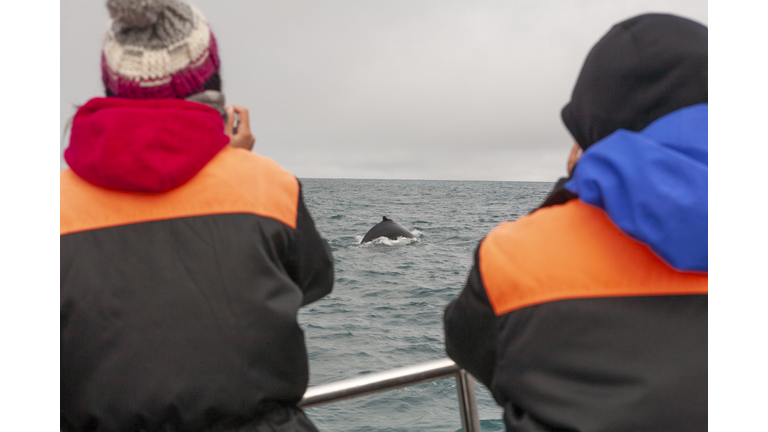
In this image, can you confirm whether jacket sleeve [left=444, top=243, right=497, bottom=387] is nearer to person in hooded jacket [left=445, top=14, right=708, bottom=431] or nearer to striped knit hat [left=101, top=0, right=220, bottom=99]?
person in hooded jacket [left=445, top=14, right=708, bottom=431]

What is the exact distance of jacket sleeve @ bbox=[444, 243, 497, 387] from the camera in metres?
1.67

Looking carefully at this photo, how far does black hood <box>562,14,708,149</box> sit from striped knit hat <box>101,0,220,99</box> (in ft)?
3.78

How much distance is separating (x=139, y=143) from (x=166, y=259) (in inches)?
13.1

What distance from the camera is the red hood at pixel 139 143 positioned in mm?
1638

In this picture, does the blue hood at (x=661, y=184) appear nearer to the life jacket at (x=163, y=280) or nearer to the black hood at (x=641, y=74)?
the black hood at (x=641, y=74)

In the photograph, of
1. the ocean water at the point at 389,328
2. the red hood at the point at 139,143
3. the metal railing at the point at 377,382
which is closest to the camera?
the red hood at the point at 139,143

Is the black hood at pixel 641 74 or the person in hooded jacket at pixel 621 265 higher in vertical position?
the black hood at pixel 641 74

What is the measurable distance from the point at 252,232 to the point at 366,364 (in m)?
11.2

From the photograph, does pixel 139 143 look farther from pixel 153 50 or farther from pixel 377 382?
pixel 377 382

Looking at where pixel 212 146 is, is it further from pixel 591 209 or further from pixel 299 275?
pixel 591 209

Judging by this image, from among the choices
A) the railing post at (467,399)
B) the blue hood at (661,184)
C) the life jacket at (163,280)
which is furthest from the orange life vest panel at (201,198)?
the railing post at (467,399)

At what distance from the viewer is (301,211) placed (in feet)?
6.32

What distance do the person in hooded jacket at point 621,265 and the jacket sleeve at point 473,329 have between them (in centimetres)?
3

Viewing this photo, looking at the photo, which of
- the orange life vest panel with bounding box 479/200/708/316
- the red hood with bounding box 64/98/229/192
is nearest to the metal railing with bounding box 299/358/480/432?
the orange life vest panel with bounding box 479/200/708/316
